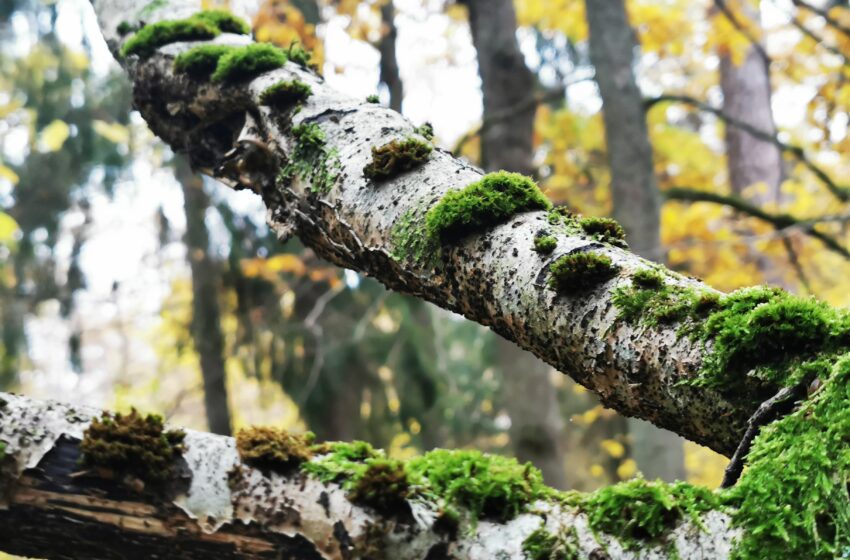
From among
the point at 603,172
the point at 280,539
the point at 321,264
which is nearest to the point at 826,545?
the point at 280,539

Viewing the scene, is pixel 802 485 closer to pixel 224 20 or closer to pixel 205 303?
pixel 224 20

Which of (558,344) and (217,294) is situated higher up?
(217,294)

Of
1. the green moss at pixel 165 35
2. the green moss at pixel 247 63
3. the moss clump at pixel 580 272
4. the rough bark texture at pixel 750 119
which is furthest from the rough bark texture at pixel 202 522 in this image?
the rough bark texture at pixel 750 119

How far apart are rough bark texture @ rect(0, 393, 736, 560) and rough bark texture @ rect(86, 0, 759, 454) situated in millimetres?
284

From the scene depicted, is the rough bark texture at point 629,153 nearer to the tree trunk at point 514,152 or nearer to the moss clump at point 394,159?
the tree trunk at point 514,152

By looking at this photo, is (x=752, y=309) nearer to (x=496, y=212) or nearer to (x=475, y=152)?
(x=496, y=212)

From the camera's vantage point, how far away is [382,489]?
1.39 m

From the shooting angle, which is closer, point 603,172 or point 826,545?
point 826,545

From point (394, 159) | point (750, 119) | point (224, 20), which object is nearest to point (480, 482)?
point (394, 159)

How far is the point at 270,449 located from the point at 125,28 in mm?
2022

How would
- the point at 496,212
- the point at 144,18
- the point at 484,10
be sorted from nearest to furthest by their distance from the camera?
the point at 496,212 < the point at 144,18 < the point at 484,10

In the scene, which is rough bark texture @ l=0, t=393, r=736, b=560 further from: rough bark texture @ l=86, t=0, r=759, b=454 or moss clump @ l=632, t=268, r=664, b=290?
moss clump @ l=632, t=268, r=664, b=290

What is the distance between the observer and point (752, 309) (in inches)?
52.9

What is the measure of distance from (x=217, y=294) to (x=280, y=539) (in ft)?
25.5
